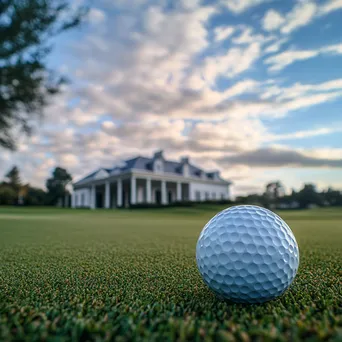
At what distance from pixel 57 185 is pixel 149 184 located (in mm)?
31398

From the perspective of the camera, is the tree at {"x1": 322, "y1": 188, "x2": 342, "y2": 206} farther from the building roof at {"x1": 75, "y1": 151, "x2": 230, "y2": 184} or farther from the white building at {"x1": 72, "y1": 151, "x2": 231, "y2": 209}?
the building roof at {"x1": 75, "y1": 151, "x2": 230, "y2": 184}

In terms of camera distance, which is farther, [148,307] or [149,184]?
[149,184]

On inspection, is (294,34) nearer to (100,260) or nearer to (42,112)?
(100,260)

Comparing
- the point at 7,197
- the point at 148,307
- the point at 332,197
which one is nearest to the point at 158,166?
the point at 7,197

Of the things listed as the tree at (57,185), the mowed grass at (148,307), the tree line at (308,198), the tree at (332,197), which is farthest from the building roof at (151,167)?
the mowed grass at (148,307)

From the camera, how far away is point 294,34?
335 inches

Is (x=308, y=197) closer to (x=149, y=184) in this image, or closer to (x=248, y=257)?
(x=149, y=184)

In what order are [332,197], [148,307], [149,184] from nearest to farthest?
1. [148,307]
2. [149,184]
3. [332,197]

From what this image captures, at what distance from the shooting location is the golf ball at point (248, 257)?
1.72 m

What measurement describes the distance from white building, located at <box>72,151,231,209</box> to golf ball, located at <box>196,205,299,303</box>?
34722 millimetres

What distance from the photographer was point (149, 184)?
39125 mm

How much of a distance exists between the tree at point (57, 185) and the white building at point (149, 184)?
973 cm

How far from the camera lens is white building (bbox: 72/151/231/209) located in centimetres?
3928

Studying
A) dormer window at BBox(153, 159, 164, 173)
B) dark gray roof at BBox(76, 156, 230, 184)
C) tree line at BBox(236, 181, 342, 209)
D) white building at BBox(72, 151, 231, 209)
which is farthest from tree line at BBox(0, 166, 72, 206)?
tree line at BBox(236, 181, 342, 209)
